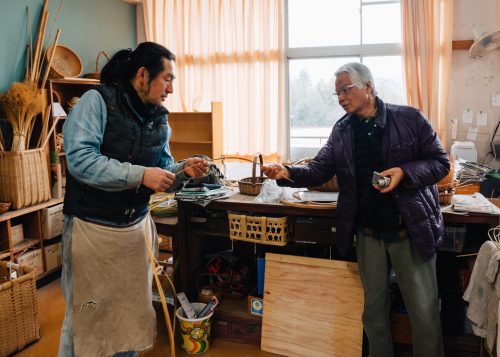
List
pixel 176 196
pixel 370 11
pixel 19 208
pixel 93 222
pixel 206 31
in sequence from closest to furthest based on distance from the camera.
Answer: pixel 93 222 < pixel 176 196 < pixel 19 208 < pixel 370 11 < pixel 206 31

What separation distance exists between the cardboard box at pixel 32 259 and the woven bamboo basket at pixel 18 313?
2.25 feet

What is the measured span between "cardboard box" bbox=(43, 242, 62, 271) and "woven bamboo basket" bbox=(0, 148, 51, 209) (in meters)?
0.43

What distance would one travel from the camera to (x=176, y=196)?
2447 millimetres

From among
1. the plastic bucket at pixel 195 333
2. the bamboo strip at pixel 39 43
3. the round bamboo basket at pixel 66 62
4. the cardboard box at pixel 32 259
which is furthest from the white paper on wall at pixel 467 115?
the cardboard box at pixel 32 259

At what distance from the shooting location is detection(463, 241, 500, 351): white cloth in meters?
1.70

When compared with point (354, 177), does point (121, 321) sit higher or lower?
lower

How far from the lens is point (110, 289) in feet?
6.15

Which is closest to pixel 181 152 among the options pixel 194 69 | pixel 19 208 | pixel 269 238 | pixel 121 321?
pixel 194 69

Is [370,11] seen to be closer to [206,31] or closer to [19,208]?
→ [206,31]

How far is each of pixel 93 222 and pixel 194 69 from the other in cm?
368

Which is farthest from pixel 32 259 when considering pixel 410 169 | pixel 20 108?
pixel 410 169

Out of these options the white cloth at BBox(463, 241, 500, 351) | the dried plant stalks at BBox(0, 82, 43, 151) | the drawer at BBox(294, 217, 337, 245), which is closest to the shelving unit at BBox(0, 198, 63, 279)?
the dried plant stalks at BBox(0, 82, 43, 151)

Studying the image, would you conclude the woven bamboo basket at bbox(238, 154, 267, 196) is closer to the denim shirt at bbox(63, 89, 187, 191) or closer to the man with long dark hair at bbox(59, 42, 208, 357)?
the man with long dark hair at bbox(59, 42, 208, 357)

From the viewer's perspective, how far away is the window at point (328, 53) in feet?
15.2
